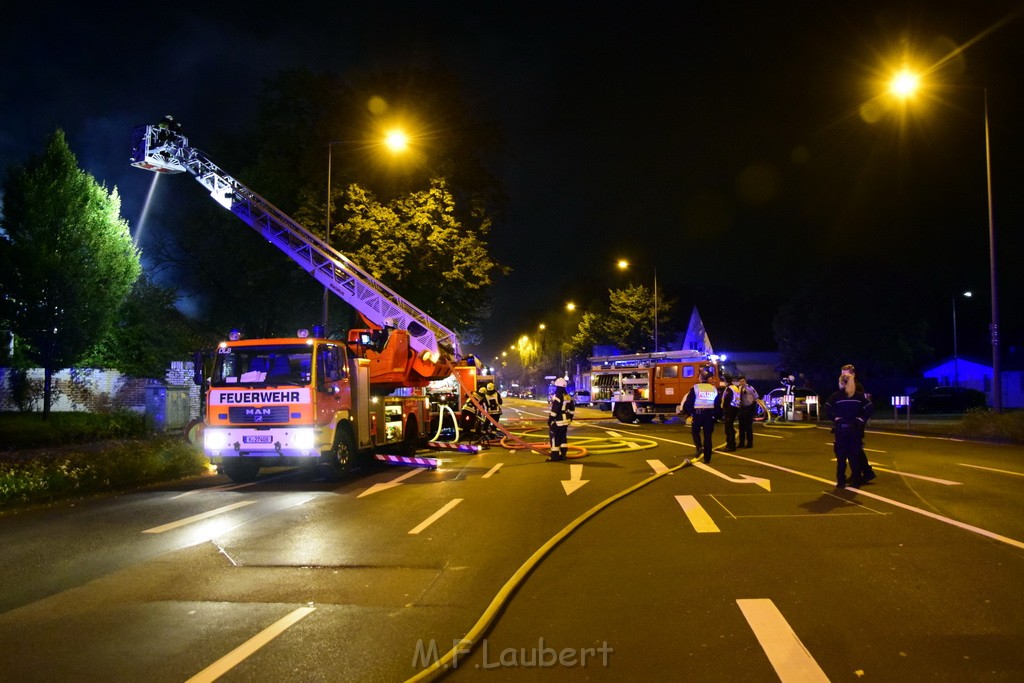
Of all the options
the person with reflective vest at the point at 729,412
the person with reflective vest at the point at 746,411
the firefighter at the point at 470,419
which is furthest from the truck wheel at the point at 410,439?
the person with reflective vest at the point at 746,411

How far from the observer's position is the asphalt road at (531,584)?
5.11 metres

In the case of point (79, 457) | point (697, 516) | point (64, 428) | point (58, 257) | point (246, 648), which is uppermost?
point (58, 257)

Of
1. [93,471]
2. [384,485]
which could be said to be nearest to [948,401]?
[384,485]

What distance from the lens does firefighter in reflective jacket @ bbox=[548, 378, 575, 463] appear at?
17016 mm

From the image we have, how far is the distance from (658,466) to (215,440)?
8621 mm

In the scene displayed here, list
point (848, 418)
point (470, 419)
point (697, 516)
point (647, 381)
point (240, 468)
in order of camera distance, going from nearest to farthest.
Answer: point (697, 516) → point (848, 418) → point (240, 468) → point (470, 419) → point (647, 381)

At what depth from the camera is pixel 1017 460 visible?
16531 mm

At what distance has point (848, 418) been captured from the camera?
39.5 feet

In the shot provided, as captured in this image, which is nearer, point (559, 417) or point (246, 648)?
point (246, 648)

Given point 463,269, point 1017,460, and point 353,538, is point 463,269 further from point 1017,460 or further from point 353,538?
point 353,538

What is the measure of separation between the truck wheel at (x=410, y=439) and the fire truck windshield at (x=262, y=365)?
4.91 meters

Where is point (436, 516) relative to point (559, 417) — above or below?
below

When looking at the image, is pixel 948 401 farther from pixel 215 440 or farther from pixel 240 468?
pixel 215 440

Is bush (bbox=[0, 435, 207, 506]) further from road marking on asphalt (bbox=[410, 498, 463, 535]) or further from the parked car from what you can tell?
the parked car
